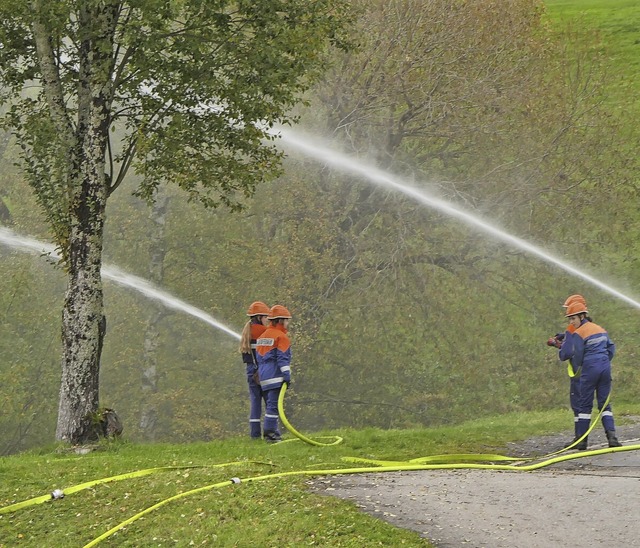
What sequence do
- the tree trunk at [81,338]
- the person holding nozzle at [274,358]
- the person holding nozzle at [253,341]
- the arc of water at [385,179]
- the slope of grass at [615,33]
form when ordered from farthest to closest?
the slope of grass at [615,33] → the arc of water at [385,179] → the person holding nozzle at [253,341] → the tree trunk at [81,338] → the person holding nozzle at [274,358]

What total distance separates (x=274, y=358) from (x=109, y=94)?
15.1 ft

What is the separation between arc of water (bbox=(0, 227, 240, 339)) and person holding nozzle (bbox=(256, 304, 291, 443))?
14.2m

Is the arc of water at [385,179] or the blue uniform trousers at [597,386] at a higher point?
the arc of water at [385,179]

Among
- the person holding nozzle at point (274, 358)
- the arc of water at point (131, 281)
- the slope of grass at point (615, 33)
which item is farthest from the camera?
the slope of grass at point (615, 33)

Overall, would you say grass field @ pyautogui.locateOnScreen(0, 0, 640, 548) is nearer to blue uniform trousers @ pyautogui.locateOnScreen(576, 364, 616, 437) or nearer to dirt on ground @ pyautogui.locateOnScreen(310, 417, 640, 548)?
dirt on ground @ pyautogui.locateOnScreen(310, 417, 640, 548)

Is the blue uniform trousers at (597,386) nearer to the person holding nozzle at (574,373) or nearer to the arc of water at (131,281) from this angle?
the person holding nozzle at (574,373)

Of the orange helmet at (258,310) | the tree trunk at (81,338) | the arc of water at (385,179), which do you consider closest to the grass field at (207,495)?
the tree trunk at (81,338)

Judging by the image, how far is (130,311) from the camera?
102ft

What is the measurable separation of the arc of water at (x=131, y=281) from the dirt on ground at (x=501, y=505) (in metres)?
18.8

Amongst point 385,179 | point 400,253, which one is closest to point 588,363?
point 400,253

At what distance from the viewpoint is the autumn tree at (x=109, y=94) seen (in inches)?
552

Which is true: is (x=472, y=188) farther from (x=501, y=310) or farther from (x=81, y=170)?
(x=81, y=170)

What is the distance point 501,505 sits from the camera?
7.89 m

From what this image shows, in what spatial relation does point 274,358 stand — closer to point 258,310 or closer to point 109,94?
point 258,310
